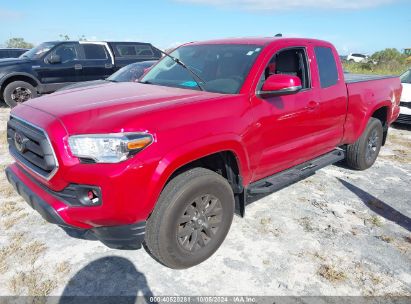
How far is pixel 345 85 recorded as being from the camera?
4.41 meters

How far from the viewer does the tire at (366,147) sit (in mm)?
5043

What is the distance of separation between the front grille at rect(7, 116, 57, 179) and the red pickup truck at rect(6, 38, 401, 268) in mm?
12

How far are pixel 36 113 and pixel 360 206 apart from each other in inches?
145

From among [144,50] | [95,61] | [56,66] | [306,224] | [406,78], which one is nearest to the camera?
[306,224]

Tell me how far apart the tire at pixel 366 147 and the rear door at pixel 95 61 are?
7746mm

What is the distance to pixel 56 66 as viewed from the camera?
971 centimetres

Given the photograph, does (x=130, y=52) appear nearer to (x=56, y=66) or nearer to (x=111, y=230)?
(x=56, y=66)

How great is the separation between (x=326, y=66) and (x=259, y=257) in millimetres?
2504

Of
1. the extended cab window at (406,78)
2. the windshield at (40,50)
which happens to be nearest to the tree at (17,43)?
the windshield at (40,50)

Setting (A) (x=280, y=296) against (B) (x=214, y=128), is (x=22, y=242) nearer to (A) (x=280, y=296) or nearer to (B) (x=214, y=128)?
(B) (x=214, y=128)

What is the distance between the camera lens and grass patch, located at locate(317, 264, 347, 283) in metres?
2.85

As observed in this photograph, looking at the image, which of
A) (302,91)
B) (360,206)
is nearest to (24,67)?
(302,91)

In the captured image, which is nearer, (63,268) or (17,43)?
(63,268)

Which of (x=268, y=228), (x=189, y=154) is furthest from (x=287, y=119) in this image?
(x=189, y=154)
